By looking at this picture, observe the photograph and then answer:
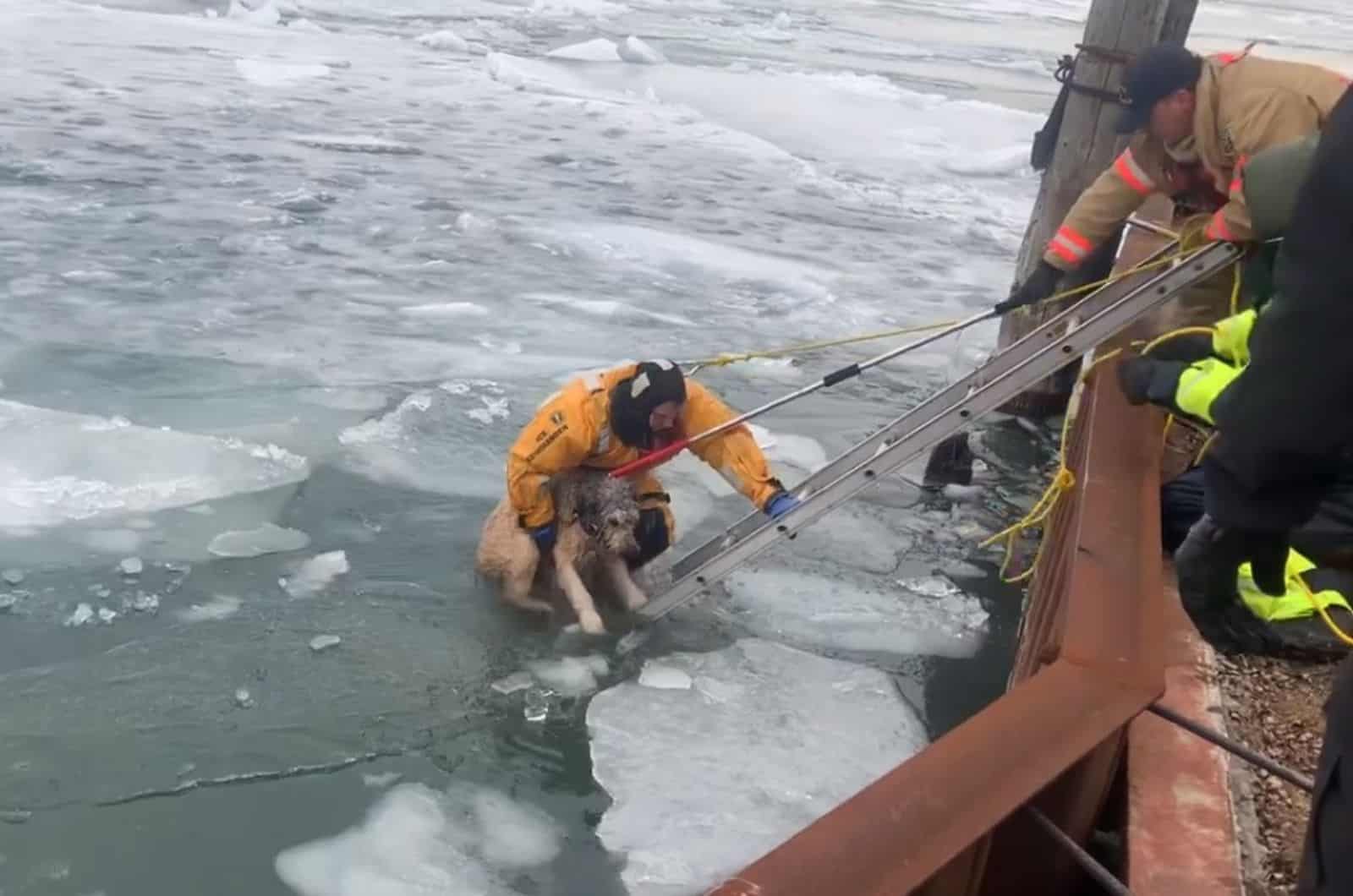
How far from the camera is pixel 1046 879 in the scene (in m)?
2.72

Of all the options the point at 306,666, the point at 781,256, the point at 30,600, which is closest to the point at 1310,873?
the point at 306,666

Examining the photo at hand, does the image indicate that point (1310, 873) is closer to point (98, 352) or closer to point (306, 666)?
point (306, 666)

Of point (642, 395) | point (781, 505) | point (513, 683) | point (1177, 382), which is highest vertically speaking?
point (1177, 382)

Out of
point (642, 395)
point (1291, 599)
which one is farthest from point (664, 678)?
point (1291, 599)

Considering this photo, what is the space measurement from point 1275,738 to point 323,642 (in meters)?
3.27

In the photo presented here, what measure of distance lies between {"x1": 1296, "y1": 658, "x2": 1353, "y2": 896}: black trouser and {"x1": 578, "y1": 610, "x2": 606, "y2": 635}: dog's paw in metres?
3.67

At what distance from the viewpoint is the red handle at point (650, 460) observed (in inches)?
200

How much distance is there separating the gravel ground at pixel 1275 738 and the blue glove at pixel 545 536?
Answer: 2.60 metres

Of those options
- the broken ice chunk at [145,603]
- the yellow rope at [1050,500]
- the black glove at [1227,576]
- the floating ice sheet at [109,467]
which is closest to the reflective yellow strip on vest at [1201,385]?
the black glove at [1227,576]

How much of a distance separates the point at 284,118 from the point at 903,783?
43.0 feet

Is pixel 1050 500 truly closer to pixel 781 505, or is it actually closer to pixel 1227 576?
pixel 781 505

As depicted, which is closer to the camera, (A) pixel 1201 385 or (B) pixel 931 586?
(A) pixel 1201 385

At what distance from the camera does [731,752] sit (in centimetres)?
454

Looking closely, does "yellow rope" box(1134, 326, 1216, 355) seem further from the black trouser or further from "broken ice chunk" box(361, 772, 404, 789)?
"broken ice chunk" box(361, 772, 404, 789)
